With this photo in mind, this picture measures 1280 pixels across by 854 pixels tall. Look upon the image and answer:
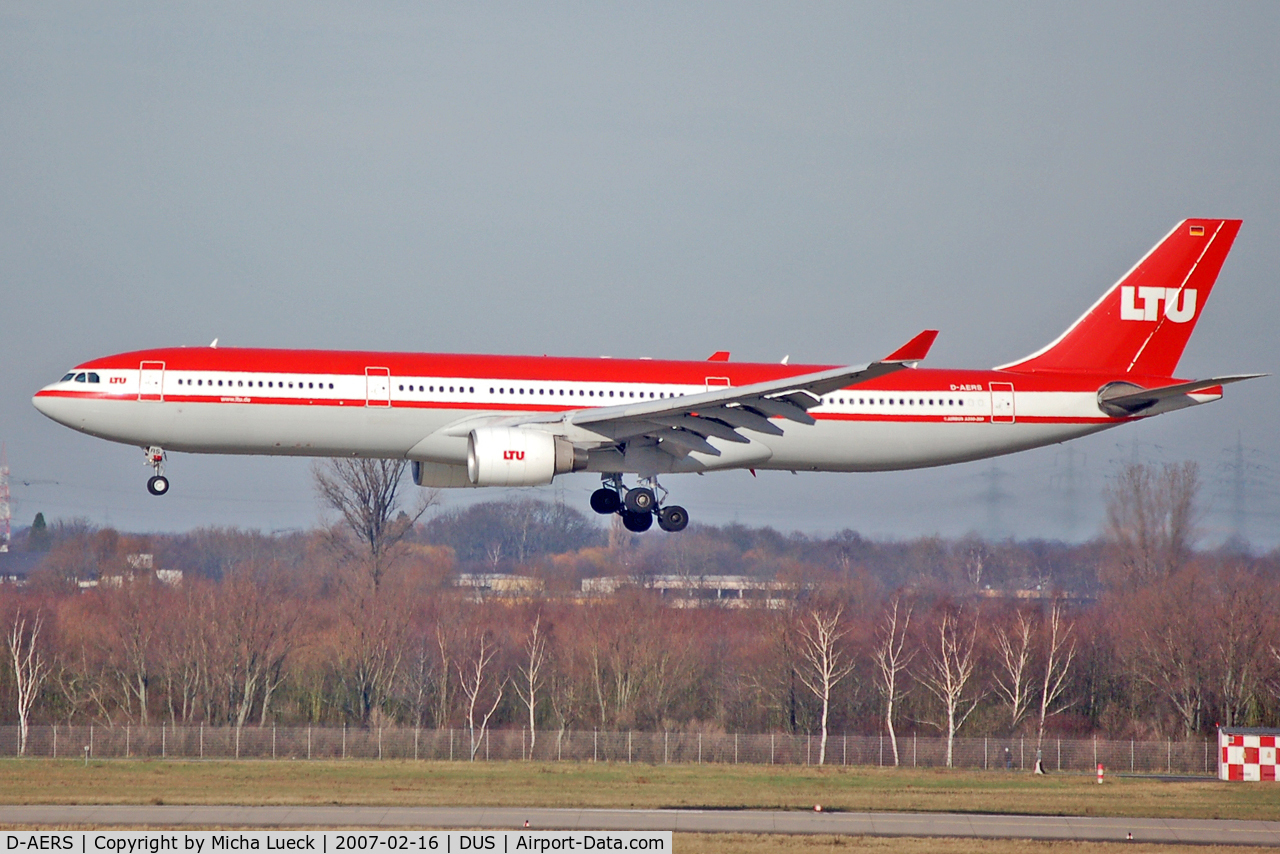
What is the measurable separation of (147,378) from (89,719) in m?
32.4

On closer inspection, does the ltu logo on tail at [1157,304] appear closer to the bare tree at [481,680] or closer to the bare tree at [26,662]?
the bare tree at [481,680]

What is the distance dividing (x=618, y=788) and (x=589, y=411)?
1207 centimetres

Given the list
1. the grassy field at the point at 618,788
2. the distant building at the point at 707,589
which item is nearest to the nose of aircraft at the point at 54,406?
the grassy field at the point at 618,788

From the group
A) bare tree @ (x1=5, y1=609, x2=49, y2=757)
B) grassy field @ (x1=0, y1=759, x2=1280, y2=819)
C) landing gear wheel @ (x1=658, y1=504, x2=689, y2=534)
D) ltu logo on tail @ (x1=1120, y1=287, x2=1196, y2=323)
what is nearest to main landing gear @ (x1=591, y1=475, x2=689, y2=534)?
landing gear wheel @ (x1=658, y1=504, x2=689, y2=534)

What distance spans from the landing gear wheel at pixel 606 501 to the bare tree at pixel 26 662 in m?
29.6

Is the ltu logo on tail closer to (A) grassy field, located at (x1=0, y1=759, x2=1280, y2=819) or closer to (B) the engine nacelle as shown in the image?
(A) grassy field, located at (x1=0, y1=759, x2=1280, y2=819)

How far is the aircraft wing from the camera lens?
34688 mm

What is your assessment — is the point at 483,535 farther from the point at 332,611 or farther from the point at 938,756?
the point at 938,756

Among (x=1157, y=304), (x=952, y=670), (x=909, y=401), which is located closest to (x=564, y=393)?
(x=909, y=401)

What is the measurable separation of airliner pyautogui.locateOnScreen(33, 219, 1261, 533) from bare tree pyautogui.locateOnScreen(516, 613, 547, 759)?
2351cm

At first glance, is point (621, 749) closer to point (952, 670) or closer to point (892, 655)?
point (892, 655)

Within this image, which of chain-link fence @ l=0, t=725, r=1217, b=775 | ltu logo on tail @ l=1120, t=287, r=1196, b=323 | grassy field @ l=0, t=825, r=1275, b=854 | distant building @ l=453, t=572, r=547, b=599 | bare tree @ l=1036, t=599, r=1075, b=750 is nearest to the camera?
grassy field @ l=0, t=825, r=1275, b=854

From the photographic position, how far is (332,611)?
2781 inches

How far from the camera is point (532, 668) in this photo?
205 feet
